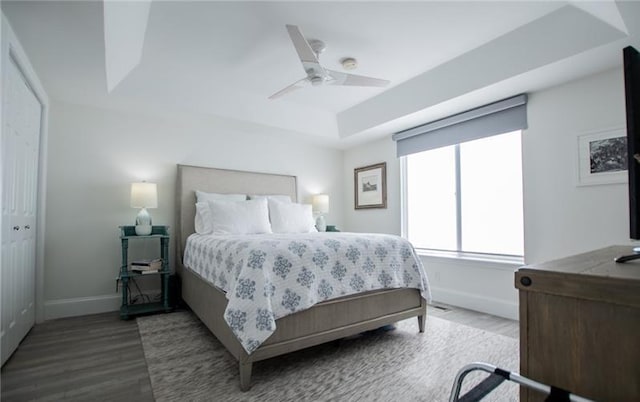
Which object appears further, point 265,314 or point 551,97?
point 551,97

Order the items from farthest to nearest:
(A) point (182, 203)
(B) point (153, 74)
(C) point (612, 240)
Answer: (A) point (182, 203)
(B) point (153, 74)
(C) point (612, 240)

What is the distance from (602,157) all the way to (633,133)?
2156 mm

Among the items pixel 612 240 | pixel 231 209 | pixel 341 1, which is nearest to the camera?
pixel 341 1

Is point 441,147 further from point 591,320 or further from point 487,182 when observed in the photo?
point 591,320

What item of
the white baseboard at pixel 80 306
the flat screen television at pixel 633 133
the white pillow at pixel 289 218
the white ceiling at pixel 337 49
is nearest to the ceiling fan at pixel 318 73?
the white ceiling at pixel 337 49

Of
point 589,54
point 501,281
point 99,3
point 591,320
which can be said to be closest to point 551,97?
point 589,54

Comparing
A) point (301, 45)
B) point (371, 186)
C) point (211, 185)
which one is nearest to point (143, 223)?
point (211, 185)

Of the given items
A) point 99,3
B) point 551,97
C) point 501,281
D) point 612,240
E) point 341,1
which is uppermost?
point 341,1

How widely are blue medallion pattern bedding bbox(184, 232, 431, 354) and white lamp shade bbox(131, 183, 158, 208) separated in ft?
3.20

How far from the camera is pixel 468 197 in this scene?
12.1 feet

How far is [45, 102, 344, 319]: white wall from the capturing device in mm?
3131

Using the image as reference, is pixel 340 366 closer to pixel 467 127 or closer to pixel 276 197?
pixel 276 197

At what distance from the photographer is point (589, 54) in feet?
7.50

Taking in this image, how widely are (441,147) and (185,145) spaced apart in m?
3.25
